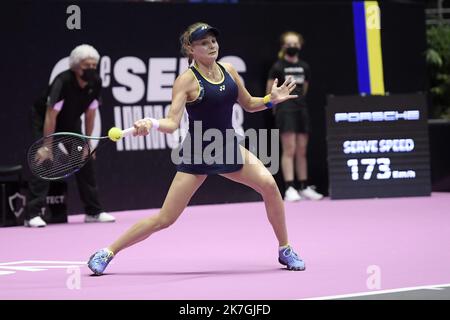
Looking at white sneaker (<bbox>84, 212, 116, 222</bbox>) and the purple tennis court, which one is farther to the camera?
white sneaker (<bbox>84, 212, 116, 222</bbox>)

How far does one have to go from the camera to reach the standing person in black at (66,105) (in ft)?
37.2

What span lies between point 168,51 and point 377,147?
10.3ft

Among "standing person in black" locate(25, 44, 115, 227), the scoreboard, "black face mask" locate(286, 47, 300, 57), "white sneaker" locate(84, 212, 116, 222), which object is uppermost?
"black face mask" locate(286, 47, 300, 57)

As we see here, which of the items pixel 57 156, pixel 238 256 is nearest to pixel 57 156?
pixel 57 156

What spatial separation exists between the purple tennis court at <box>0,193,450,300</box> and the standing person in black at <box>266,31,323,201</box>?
3.89ft

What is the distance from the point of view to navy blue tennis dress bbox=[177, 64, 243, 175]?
7504 millimetres

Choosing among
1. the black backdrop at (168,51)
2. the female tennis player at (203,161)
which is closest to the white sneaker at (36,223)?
the black backdrop at (168,51)

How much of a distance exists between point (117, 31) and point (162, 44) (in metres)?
0.68

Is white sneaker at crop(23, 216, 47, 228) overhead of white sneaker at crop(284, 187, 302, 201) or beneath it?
overhead

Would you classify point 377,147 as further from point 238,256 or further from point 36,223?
point 238,256

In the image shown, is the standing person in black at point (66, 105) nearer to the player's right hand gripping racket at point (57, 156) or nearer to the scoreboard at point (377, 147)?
the player's right hand gripping racket at point (57, 156)

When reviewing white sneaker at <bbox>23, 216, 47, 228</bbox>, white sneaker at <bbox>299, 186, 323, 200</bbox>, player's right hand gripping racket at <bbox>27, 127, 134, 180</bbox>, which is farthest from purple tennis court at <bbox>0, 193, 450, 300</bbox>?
white sneaker at <bbox>299, 186, 323, 200</bbox>

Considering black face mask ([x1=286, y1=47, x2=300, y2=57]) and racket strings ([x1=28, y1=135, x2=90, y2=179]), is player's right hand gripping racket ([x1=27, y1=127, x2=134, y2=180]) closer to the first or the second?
racket strings ([x1=28, y1=135, x2=90, y2=179])
